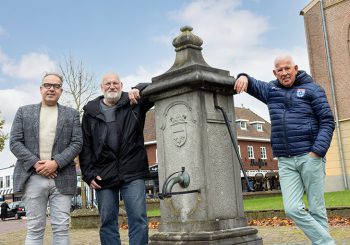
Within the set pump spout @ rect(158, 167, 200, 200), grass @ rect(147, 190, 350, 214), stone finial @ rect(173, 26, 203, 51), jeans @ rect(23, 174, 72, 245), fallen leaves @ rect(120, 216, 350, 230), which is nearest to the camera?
jeans @ rect(23, 174, 72, 245)

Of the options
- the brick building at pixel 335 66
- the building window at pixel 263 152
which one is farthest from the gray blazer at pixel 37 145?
the building window at pixel 263 152

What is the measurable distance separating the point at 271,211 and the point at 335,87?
15584 mm

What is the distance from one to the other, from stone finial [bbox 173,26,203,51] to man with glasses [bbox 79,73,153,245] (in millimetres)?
756

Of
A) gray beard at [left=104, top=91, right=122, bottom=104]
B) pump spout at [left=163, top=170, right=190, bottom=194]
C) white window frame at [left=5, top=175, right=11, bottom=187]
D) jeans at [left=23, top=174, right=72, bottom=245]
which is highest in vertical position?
white window frame at [left=5, top=175, right=11, bottom=187]

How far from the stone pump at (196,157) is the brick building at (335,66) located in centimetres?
2217

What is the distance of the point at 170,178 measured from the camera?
489 cm

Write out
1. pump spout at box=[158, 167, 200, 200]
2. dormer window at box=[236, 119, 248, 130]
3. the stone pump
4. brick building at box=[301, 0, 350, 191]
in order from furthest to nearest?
dormer window at box=[236, 119, 248, 130]
brick building at box=[301, 0, 350, 191]
the stone pump
pump spout at box=[158, 167, 200, 200]

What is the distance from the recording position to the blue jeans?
4.65 meters

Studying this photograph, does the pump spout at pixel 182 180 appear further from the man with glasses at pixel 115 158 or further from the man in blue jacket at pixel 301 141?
the man in blue jacket at pixel 301 141

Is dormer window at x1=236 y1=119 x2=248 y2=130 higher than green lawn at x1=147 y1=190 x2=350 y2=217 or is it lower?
higher

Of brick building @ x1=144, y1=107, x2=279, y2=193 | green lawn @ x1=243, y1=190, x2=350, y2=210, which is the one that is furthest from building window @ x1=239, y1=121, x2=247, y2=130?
green lawn @ x1=243, y1=190, x2=350, y2=210

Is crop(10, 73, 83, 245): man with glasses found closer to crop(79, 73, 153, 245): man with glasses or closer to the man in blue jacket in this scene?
crop(79, 73, 153, 245): man with glasses

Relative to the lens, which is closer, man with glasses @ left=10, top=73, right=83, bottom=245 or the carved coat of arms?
man with glasses @ left=10, top=73, right=83, bottom=245

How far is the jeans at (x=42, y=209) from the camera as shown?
434 cm
